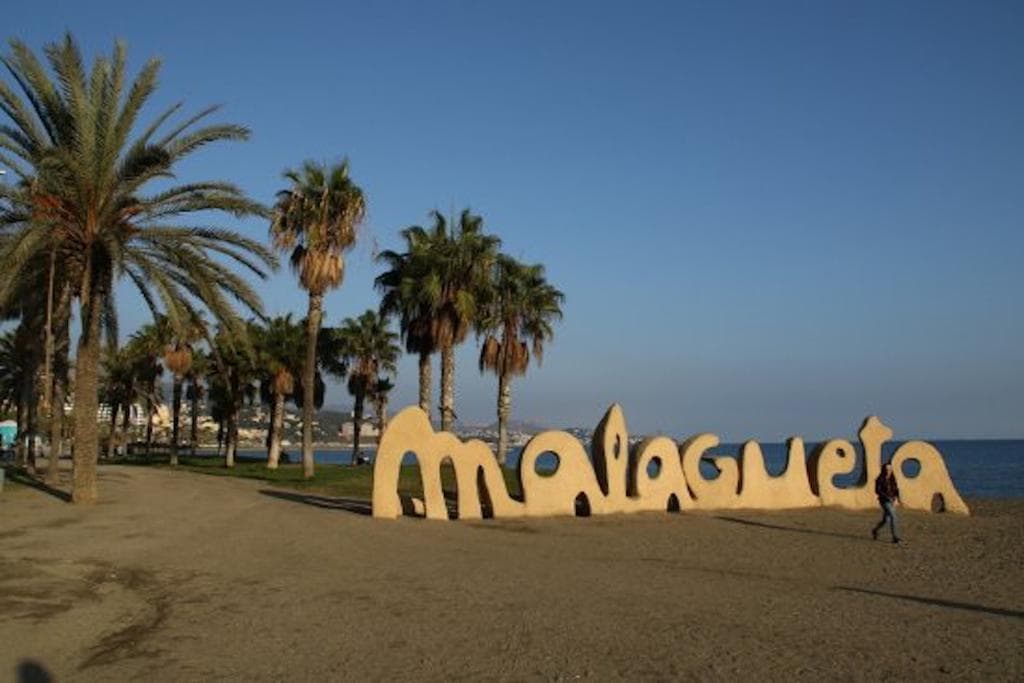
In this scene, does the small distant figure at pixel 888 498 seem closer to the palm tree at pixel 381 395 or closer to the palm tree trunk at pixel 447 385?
the palm tree trunk at pixel 447 385

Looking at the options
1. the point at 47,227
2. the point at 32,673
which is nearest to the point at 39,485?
the point at 47,227

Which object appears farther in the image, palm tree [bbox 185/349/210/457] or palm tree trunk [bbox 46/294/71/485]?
palm tree [bbox 185/349/210/457]

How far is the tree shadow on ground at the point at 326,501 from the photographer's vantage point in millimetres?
22344

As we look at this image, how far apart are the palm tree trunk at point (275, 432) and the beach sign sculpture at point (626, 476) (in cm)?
2462

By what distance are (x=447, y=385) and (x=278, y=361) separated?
1472 centimetres

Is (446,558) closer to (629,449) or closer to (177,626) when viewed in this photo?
(177,626)

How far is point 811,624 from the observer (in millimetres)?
9500

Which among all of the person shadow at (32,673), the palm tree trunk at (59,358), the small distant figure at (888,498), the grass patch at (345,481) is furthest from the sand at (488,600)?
the grass patch at (345,481)

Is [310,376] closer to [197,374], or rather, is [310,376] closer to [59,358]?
[59,358]

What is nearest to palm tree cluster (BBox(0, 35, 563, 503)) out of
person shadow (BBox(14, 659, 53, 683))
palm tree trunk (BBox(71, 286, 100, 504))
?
palm tree trunk (BBox(71, 286, 100, 504))

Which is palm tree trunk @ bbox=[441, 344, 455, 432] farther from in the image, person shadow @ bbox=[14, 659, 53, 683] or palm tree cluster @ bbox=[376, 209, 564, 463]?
person shadow @ bbox=[14, 659, 53, 683]

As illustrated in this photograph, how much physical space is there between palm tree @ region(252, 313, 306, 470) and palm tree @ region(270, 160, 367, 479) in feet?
40.8

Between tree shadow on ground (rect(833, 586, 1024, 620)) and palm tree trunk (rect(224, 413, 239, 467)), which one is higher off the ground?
palm tree trunk (rect(224, 413, 239, 467))

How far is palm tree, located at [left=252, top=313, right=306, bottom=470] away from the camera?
47.2 meters
